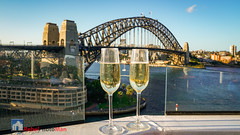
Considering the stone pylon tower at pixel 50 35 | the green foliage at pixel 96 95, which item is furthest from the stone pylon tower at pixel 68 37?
the green foliage at pixel 96 95

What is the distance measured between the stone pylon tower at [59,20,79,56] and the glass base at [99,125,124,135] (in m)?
19.7

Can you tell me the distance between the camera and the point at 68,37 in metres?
20.2

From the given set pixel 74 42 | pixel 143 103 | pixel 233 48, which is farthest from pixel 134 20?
pixel 233 48

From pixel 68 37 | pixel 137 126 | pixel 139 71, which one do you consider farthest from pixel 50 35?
pixel 137 126

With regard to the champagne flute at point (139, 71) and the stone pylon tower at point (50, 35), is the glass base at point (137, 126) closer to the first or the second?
the champagne flute at point (139, 71)

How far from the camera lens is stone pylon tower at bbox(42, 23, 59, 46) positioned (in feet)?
68.7

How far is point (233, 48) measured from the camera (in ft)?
252

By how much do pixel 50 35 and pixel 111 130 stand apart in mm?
21923

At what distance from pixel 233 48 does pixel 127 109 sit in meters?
74.5

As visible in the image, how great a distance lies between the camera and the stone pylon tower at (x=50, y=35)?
21.0 meters

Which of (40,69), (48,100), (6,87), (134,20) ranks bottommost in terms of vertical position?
(48,100)

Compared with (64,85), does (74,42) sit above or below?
above

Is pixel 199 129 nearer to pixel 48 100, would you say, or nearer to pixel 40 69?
pixel 48 100

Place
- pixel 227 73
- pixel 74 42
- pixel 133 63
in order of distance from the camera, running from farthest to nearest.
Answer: pixel 74 42 → pixel 227 73 → pixel 133 63
